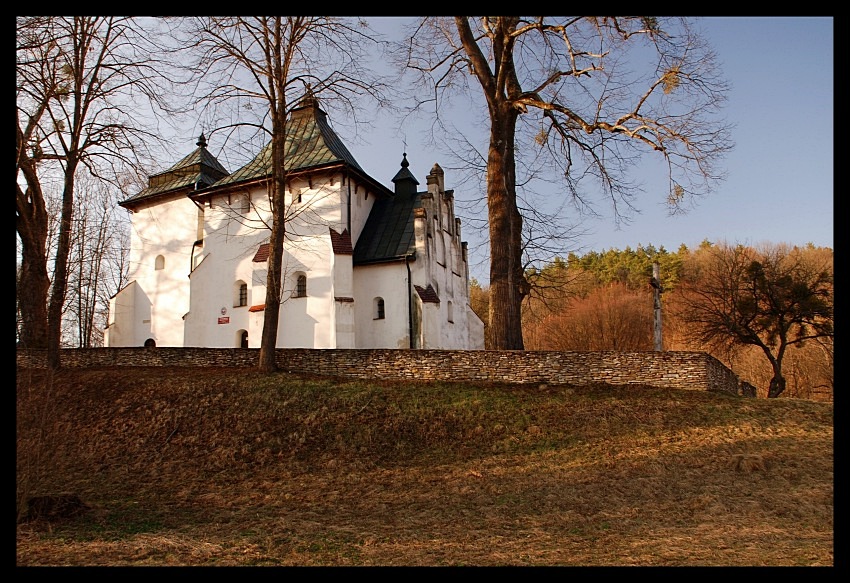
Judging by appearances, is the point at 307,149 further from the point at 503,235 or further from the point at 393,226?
the point at 503,235

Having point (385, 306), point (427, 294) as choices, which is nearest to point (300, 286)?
point (385, 306)

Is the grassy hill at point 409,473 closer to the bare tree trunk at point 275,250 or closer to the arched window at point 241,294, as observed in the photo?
the bare tree trunk at point 275,250


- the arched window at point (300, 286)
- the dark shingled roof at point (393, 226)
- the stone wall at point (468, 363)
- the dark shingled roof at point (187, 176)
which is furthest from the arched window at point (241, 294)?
the stone wall at point (468, 363)

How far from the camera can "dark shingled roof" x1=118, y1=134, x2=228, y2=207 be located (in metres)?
32.8

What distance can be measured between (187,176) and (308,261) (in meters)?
10.9

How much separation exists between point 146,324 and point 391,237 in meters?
13.7

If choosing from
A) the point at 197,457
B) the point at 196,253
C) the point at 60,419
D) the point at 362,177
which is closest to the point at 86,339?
the point at 196,253

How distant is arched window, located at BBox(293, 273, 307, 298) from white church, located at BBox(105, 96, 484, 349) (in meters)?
0.05

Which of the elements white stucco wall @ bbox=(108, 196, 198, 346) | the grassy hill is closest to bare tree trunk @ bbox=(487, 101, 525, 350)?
the grassy hill

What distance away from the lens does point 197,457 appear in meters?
13.3

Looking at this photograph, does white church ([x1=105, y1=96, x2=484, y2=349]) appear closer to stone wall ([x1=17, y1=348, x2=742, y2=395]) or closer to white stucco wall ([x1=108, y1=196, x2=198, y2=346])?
white stucco wall ([x1=108, y1=196, x2=198, y2=346])

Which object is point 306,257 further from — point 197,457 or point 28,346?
point 197,457

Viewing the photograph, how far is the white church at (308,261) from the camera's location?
26.5m

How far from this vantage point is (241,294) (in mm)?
28734
